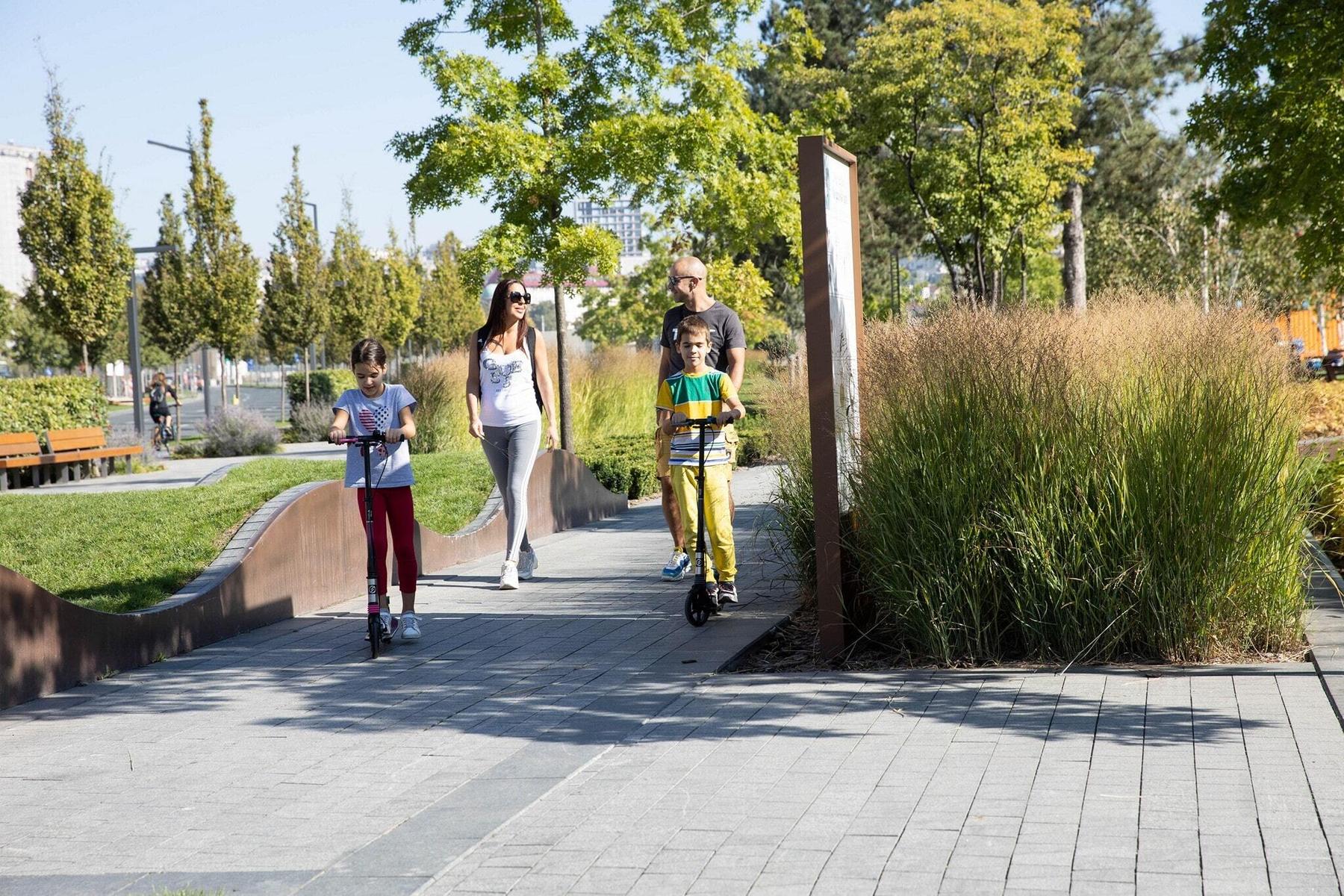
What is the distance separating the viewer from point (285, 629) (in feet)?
25.0

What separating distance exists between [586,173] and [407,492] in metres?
8.87

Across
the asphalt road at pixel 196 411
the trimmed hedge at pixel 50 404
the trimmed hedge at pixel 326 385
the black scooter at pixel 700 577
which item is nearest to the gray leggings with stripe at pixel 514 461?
the black scooter at pixel 700 577

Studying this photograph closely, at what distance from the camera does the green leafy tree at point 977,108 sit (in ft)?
91.6

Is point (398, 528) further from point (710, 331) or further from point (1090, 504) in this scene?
point (1090, 504)

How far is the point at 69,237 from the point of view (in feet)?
80.9

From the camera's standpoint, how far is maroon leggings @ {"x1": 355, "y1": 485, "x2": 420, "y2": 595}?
7.03m

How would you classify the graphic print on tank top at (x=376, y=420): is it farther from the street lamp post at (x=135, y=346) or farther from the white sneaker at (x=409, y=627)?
the street lamp post at (x=135, y=346)

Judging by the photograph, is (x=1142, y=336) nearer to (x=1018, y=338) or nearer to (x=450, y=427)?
(x=1018, y=338)

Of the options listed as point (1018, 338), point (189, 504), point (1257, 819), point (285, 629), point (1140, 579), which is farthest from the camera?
point (189, 504)

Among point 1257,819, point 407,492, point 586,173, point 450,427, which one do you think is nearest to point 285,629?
point 407,492

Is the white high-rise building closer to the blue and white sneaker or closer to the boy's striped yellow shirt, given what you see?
the blue and white sneaker

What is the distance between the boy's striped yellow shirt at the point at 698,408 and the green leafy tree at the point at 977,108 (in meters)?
21.2

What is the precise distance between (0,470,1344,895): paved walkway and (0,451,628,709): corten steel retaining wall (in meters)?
0.18

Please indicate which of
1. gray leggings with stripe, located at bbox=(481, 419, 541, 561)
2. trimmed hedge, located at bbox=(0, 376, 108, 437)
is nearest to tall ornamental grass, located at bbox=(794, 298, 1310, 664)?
gray leggings with stripe, located at bbox=(481, 419, 541, 561)
